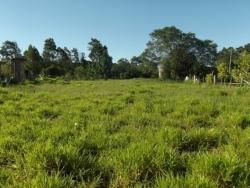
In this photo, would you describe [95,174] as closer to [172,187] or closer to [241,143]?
[172,187]

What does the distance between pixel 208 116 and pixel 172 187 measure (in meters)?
4.70

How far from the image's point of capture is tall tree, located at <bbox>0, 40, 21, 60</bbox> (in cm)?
10640

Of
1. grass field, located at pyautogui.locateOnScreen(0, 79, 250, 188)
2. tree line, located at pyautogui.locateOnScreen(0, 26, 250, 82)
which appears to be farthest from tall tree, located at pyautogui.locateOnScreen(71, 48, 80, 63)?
grass field, located at pyautogui.locateOnScreen(0, 79, 250, 188)

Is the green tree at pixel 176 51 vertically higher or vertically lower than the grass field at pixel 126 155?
higher

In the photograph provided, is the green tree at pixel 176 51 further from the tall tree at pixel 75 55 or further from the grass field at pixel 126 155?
the grass field at pixel 126 155

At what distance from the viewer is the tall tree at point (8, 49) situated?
106400 mm

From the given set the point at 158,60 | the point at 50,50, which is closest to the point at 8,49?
the point at 50,50

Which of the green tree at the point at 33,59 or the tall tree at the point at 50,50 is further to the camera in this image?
the tall tree at the point at 50,50

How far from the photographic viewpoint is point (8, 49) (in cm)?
10738

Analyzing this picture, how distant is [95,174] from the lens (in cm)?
390

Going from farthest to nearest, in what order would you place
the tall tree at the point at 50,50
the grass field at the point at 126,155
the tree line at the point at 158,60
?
the tall tree at the point at 50,50
the tree line at the point at 158,60
the grass field at the point at 126,155

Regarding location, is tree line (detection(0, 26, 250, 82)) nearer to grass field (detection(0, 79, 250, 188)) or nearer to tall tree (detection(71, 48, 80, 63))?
tall tree (detection(71, 48, 80, 63))

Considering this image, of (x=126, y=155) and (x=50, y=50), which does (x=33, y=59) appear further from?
(x=126, y=155)

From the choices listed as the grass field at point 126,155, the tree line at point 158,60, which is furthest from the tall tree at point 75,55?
the grass field at point 126,155
